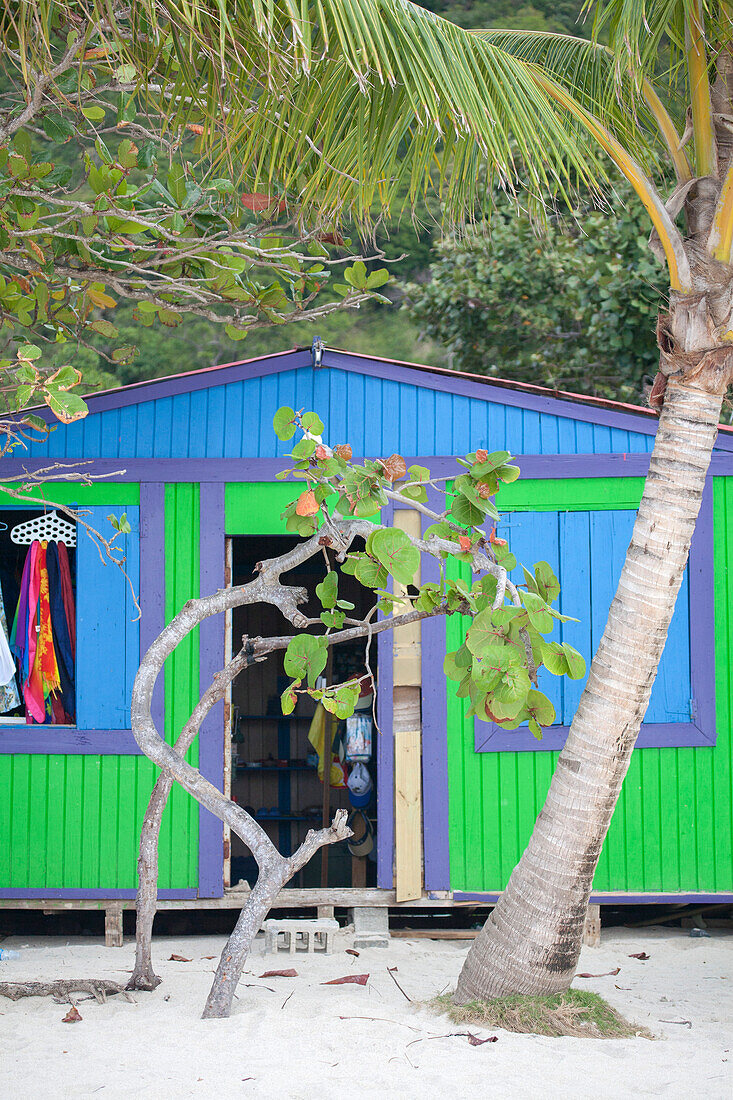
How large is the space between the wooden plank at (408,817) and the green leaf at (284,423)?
2.42 metres

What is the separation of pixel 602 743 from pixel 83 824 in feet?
10.0

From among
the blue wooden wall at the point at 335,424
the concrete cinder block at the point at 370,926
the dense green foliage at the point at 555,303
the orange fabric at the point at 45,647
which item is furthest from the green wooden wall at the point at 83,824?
the dense green foliage at the point at 555,303

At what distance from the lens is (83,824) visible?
5355 millimetres

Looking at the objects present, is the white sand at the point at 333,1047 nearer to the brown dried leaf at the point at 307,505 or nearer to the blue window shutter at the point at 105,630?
the blue window shutter at the point at 105,630

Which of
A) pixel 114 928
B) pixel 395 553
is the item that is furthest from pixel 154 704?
pixel 395 553

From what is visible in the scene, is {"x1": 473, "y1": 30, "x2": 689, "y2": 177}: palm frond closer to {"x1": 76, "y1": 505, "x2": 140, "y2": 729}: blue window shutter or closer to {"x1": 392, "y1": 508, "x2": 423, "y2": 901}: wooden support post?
{"x1": 392, "y1": 508, "x2": 423, "y2": 901}: wooden support post

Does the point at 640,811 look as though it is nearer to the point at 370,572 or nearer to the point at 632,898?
the point at 632,898

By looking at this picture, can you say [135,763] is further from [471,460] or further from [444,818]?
[471,460]

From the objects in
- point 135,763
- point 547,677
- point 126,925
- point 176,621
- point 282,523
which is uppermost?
point 282,523

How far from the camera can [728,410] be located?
9297mm

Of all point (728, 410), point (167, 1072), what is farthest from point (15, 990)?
point (728, 410)

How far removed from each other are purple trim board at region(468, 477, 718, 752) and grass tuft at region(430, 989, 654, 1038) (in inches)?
63.0

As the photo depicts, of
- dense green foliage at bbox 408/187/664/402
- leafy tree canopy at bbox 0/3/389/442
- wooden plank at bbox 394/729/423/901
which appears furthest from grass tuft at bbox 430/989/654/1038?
dense green foliage at bbox 408/187/664/402

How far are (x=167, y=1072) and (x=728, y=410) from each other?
26.3 feet
